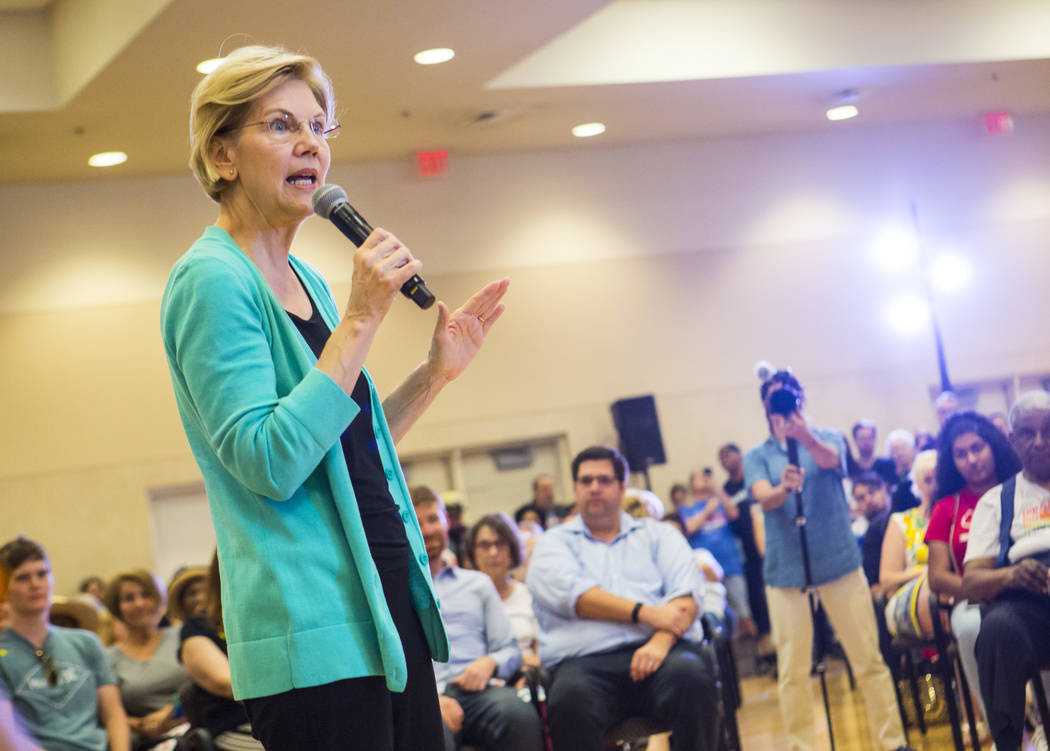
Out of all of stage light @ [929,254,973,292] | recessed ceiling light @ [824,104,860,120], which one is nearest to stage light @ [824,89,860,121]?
recessed ceiling light @ [824,104,860,120]

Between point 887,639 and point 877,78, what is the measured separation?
5.66 metres

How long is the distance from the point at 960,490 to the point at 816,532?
3.48ft

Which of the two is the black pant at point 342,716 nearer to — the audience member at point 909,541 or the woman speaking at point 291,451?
the woman speaking at point 291,451

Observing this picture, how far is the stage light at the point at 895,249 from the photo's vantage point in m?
10.8

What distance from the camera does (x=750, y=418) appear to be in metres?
10.2

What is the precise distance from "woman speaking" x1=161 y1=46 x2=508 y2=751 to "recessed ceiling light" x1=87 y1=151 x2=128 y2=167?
282 inches

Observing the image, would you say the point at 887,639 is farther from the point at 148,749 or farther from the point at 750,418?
the point at 750,418

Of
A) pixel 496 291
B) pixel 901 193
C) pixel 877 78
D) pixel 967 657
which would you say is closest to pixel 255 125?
pixel 496 291

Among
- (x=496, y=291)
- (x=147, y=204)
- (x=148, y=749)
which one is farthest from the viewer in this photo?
(x=147, y=204)

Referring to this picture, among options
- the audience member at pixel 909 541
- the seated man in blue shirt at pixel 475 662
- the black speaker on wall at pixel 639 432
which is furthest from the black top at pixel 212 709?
the black speaker on wall at pixel 639 432

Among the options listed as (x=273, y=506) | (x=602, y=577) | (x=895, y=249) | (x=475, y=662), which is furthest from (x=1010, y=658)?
(x=895, y=249)

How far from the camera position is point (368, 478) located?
1.50m

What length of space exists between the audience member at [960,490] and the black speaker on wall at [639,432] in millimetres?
5392

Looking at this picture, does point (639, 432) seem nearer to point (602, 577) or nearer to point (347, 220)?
point (602, 577)
